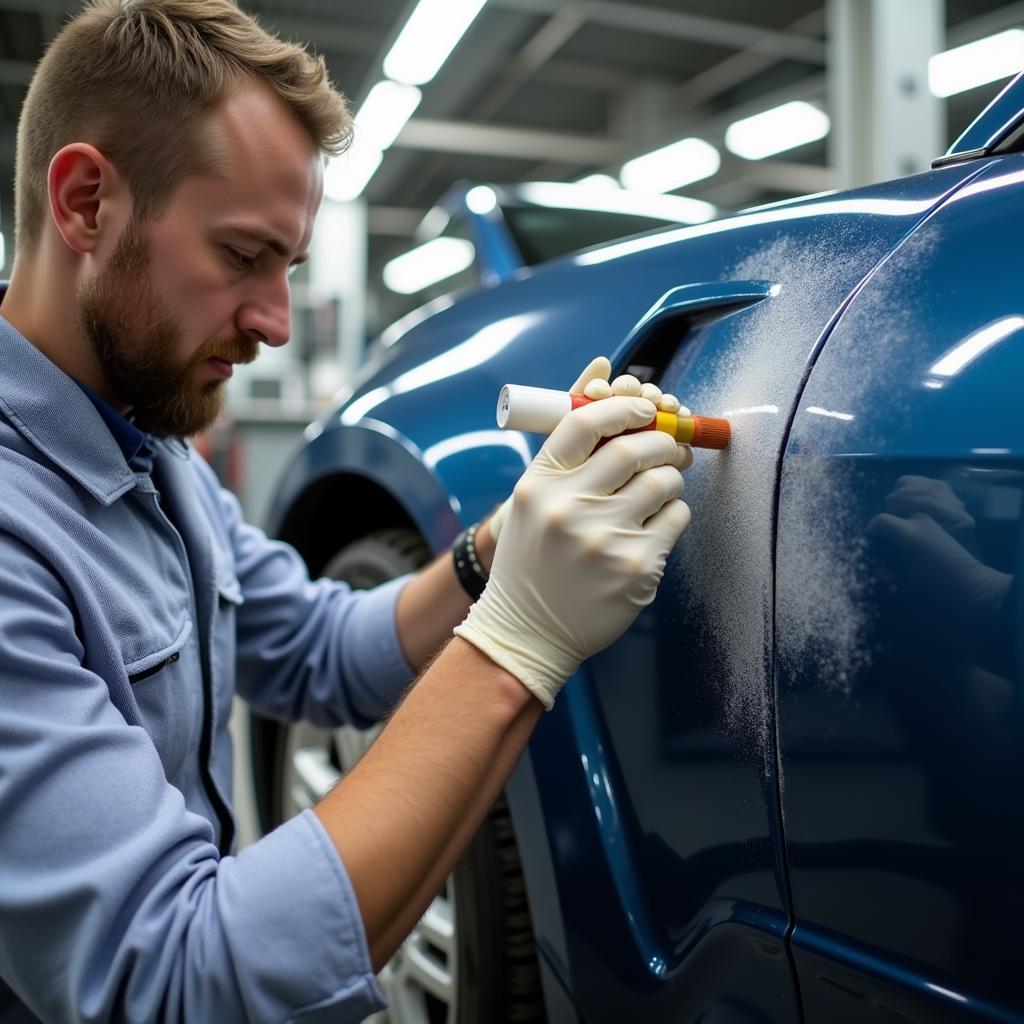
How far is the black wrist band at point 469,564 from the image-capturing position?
1.06 meters

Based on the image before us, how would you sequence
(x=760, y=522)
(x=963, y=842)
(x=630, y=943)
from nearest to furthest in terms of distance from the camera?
1. (x=963, y=842)
2. (x=760, y=522)
3. (x=630, y=943)

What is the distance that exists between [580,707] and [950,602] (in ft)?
1.21

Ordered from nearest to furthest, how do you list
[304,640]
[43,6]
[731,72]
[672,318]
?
[672,318] → [304,640] → [43,6] → [731,72]

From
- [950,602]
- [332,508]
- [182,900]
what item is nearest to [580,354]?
[950,602]

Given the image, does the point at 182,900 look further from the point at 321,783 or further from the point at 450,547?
the point at 321,783

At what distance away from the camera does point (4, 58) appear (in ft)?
25.3

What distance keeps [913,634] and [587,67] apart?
8162 millimetres

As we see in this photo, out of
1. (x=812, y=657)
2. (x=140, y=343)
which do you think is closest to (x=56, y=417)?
(x=140, y=343)

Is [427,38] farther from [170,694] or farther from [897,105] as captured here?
[170,694]

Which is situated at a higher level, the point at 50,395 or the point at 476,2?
the point at 476,2

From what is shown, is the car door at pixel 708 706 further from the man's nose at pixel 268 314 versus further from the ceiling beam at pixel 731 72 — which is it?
the ceiling beam at pixel 731 72

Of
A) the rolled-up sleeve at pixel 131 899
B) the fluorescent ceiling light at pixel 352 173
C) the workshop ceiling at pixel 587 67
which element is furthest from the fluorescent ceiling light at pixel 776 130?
the rolled-up sleeve at pixel 131 899

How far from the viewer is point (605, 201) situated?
206 centimetres

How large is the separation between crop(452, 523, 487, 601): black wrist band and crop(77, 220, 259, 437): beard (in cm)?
31
